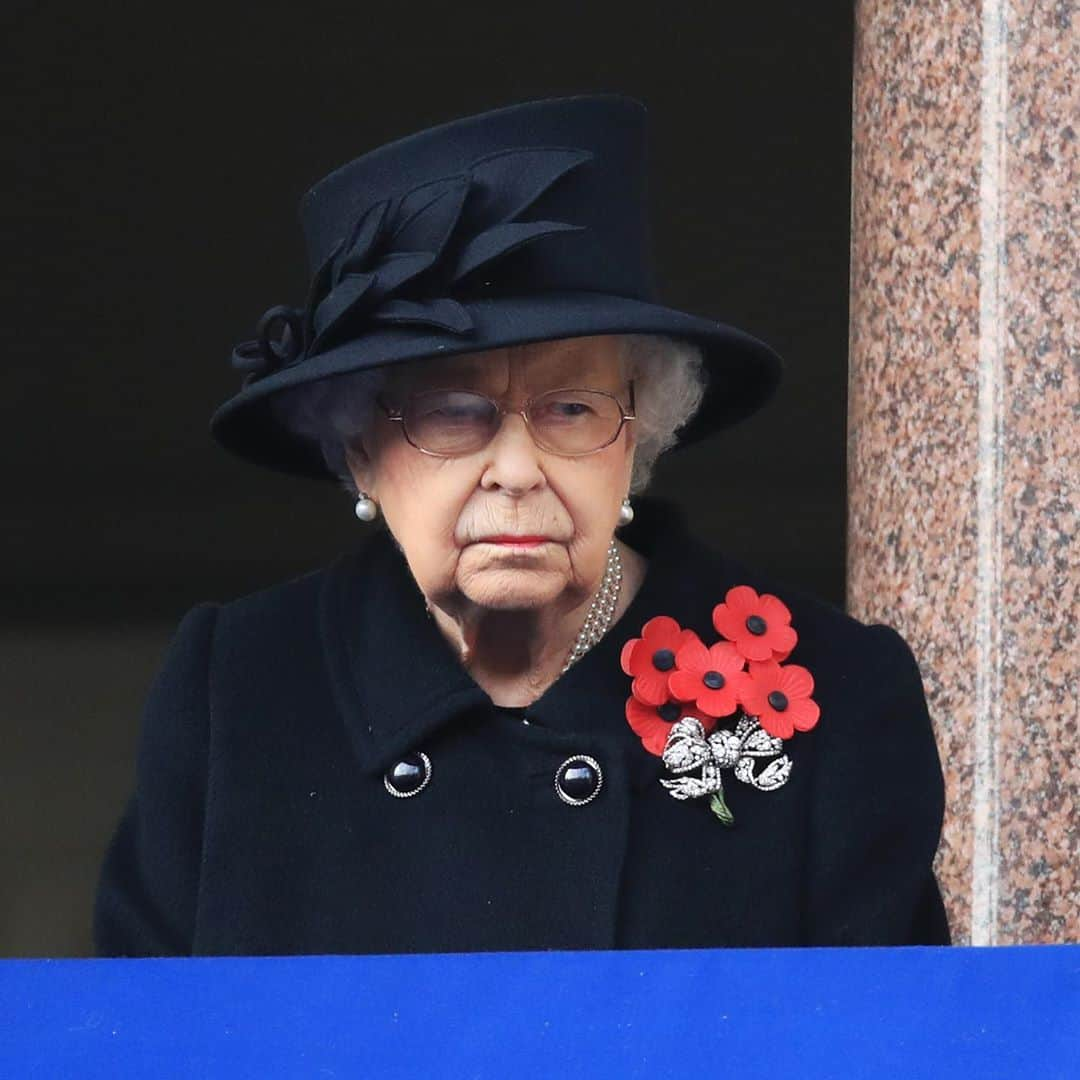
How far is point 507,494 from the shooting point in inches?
90.4

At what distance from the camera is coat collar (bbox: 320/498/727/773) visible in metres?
2.47

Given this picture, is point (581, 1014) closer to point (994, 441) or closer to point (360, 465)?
point (360, 465)

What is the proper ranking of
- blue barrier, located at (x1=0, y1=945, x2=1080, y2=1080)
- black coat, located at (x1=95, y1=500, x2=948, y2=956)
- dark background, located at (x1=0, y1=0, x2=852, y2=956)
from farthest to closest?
dark background, located at (x1=0, y1=0, x2=852, y2=956), black coat, located at (x1=95, y1=500, x2=948, y2=956), blue barrier, located at (x1=0, y1=945, x2=1080, y2=1080)

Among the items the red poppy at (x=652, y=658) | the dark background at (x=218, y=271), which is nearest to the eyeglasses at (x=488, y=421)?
the red poppy at (x=652, y=658)

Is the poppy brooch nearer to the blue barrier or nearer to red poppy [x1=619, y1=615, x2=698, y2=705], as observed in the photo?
red poppy [x1=619, y1=615, x2=698, y2=705]

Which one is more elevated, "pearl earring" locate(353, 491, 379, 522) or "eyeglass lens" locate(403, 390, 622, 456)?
"eyeglass lens" locate(403, 390, 622, 456)

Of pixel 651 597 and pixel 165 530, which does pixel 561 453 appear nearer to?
pixel 651 597

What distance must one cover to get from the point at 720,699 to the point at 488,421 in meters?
0.42

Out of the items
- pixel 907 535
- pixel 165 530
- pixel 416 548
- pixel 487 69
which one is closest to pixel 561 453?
pixel 416 548

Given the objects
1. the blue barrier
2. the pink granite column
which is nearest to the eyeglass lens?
the blue barrier

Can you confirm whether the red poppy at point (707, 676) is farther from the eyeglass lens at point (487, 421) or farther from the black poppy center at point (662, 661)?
the eyeglass lens at point (487, 421)

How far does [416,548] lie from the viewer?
2.37 m

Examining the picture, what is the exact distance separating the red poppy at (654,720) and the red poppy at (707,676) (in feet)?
0.06

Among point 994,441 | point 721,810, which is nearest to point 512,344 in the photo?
point 721,810
